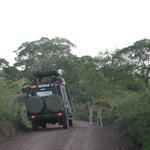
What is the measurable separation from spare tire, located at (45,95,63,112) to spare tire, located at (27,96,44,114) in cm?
33

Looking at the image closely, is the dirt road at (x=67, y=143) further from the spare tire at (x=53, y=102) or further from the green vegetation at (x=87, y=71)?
the green vegetation at (x=87, y=71)

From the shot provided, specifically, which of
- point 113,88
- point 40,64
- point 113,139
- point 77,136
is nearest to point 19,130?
point 77,136

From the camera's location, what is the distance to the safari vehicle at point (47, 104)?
2656cm

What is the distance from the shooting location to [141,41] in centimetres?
5938

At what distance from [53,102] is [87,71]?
93.3 ft

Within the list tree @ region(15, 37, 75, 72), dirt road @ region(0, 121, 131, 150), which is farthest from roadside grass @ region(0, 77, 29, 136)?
tree @ region(15, 37, 75, 72)

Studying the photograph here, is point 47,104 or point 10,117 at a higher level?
point 47,104

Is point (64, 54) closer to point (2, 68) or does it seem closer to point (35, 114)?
point (2, 68)

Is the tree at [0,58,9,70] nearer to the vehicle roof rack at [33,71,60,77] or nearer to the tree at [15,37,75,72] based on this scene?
the tree at [15,37,75,72]

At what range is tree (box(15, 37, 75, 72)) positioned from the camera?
234 ft

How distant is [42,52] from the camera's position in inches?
2931

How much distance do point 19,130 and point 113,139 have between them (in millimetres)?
7092

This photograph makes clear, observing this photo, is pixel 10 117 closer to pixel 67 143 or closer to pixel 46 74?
pixel 46 74

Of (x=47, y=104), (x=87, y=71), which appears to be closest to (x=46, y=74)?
(x=47, y=104)
